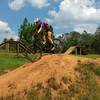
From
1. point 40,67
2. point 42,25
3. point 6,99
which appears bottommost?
point 6,99

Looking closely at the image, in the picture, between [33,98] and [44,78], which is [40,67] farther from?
[33,98]

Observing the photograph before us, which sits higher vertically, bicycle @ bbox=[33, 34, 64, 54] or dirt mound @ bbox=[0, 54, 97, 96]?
bicycle @ bbox=[33, 34, 64, 54]

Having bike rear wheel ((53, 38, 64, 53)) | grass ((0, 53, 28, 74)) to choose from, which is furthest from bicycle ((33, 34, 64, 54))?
grass ((0, 53, 28, 74))

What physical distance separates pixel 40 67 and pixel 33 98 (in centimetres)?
245

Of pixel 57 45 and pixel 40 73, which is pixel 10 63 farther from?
pixel 40 73

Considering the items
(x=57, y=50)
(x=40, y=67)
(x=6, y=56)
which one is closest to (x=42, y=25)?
(x=57, y=50)

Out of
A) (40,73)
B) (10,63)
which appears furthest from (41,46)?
(10,63)

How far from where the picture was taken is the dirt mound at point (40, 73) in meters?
15.0

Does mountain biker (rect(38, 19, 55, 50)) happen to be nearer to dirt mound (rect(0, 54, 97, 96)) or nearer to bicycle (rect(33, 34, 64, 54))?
bicycle (rect(33, 34, 64, 54))

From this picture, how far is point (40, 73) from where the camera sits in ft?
50.9

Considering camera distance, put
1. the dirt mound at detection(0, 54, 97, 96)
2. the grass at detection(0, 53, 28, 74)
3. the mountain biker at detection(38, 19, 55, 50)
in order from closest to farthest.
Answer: the dirt mound at detection(0, 54, 97, 96)
the mountain biker at detection(38, 19, 55, 50)
the grass at detection(0, 53, 28, 74)

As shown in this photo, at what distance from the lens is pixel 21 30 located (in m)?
93.9

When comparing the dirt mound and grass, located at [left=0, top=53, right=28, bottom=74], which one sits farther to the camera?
grass, located at [left=0, top=53, right=28, bottom=74]

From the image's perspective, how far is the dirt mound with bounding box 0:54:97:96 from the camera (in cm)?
1499
